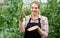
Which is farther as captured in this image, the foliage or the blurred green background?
the blurred green background

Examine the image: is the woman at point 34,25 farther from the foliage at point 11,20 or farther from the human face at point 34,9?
the foliage at point 11,20

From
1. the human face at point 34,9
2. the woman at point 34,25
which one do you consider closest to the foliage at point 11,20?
the woman at point 34,25

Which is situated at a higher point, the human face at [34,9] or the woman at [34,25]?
the human face at [34,9]

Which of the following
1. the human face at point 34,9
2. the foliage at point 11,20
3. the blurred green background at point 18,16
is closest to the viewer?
the human face at point 34,9

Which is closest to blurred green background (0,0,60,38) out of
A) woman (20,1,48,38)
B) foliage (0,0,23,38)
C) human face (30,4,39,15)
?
foliage (0,0,23,38)

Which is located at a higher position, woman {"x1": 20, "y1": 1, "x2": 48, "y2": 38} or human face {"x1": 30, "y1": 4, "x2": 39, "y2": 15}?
human face {"x1": 30, "y1": 4, "x2": 39, "y2": 15}

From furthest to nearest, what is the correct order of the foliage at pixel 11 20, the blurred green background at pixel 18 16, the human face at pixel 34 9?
1. the blurred green background at pixel 18 16
2. the foliage at pixel 11 20
3. the human face at pixel 34 9

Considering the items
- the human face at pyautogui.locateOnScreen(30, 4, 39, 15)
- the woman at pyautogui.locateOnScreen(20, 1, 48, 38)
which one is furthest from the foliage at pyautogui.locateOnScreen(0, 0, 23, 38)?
the human face at pyautogui.locateOnScreen(30, 4, 39, 15)

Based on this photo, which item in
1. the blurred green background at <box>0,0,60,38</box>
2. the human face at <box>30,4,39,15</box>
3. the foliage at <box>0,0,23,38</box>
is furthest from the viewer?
the blurred green background at <box>0,0,60,38</box>

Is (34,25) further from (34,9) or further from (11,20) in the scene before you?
(11,20)

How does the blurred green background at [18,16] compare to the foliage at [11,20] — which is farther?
the blurred green background at [18,16]

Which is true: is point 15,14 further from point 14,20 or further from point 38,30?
point 38,30

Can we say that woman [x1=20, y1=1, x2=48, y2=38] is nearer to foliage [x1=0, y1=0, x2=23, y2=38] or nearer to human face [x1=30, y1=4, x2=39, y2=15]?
human face [x1=30, y1=4, x2=39, y2=15]

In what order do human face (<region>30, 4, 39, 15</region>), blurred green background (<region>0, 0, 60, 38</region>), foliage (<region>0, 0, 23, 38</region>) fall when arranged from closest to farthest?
1. human face (<region>30, 4, 39, 15</region>)
2. foliage (<region>0, 0, 23, 38</region>)
3. blurred green background (<region>0, 0, 60, 38</region>)
